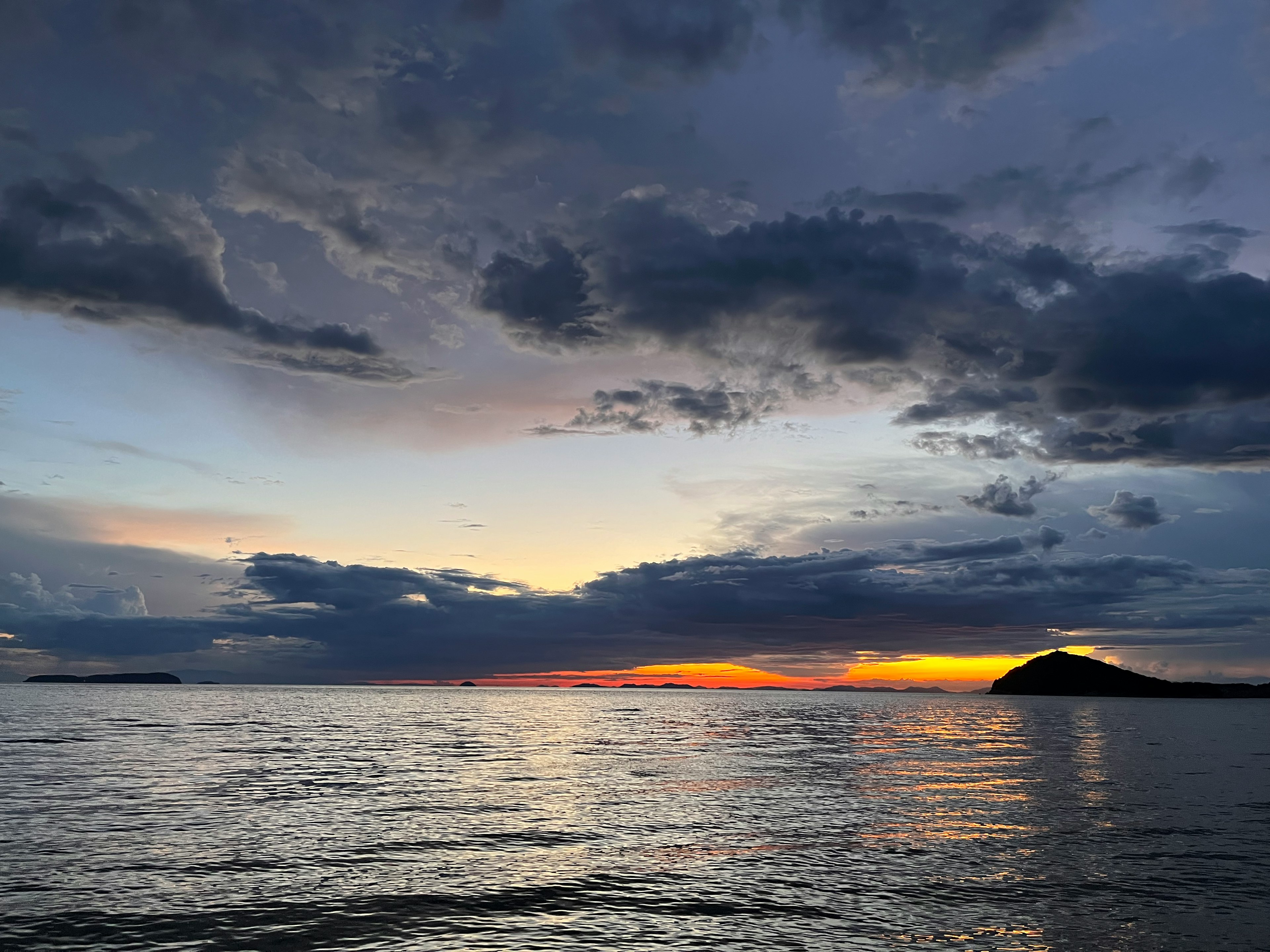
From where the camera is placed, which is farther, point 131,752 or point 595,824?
point 131,752

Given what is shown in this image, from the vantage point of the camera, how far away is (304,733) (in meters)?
94.2

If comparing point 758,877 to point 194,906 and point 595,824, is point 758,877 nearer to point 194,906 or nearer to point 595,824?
point 595,824

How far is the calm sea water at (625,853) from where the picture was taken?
19.1 meters

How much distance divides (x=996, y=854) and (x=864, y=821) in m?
7.05

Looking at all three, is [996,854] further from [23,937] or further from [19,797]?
[19,797]

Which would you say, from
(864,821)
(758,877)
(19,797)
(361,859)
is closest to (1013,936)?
(758,877)

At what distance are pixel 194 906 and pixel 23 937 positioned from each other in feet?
11.8

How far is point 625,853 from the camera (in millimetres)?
27547

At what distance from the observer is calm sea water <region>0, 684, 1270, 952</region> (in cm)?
1909

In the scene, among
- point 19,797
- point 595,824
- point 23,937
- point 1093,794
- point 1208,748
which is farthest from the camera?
point 1208,748

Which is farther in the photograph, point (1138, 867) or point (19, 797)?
point (19, 797)

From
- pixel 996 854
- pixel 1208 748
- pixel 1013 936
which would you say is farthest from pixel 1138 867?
pixel 1208 748

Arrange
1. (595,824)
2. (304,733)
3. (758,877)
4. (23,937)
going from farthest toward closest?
(304,733)
(595,824)
(758,877)
(23,937)

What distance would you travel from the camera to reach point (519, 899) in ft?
70.6
